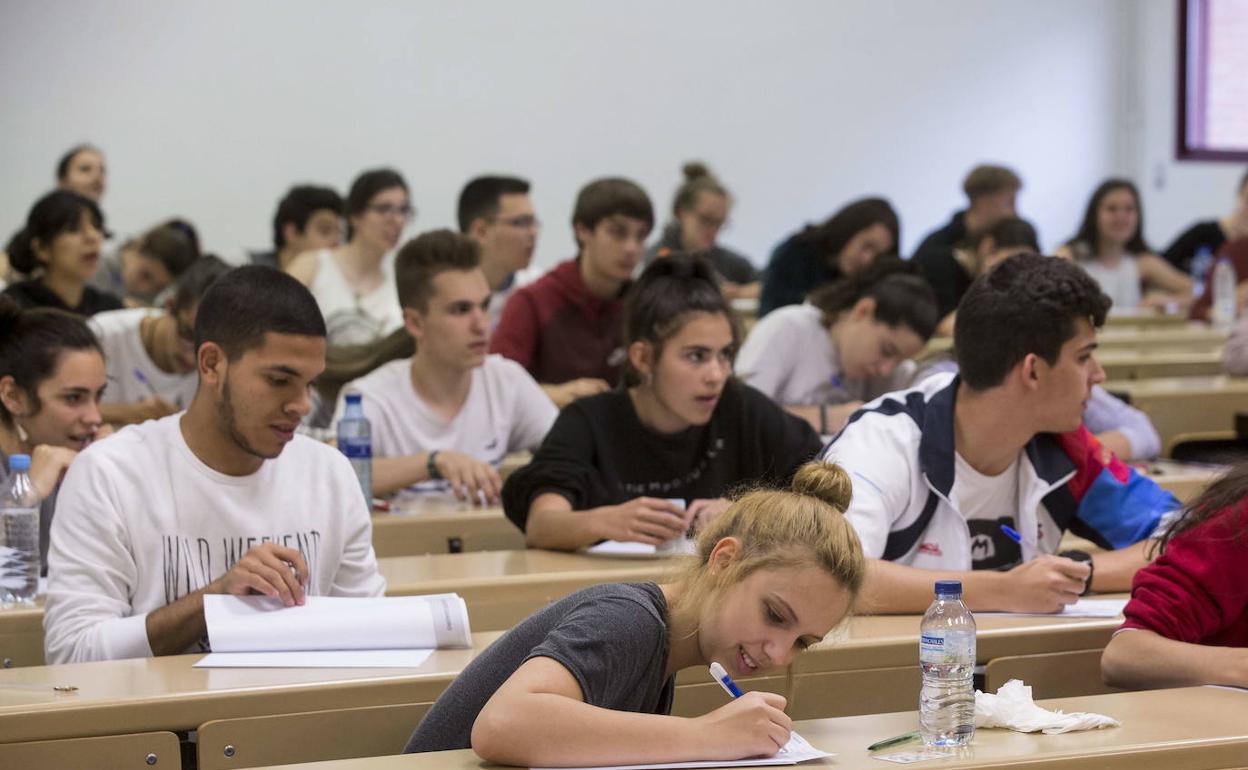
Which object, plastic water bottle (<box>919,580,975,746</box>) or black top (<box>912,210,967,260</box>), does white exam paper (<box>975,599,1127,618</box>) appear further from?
black top (<box>912,210,967,260</box>)

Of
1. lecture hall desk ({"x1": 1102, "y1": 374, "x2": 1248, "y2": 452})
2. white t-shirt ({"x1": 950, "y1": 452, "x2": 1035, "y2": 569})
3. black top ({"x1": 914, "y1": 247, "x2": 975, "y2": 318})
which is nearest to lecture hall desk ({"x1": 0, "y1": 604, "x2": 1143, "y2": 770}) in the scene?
white t-shirt ({"x1": 950, "y1": 452, "x2": 1035, "y2": 569})

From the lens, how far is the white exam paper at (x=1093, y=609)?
238cm

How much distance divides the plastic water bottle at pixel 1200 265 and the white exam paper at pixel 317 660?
692 centimetres

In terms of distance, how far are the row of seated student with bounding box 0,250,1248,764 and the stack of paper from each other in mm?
48

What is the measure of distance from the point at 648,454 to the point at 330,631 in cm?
113

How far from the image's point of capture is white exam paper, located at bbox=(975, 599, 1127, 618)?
2.38 meters

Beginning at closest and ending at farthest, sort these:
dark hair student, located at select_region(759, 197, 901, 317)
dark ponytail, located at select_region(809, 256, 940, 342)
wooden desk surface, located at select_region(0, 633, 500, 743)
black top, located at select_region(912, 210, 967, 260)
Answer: wooden desk surface, located at select_region(0, 633, 500, 743) → dark ponytail, located at select_region(809, 256, 940, 342) → dark hair student, located at select_region(759, 197, 901, 317) → black top, located at select_region(912, 210, 967, 260)

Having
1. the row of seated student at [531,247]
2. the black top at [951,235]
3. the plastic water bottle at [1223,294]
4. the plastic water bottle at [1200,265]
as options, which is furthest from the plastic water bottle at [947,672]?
the plastic water bottle at [1200,265]

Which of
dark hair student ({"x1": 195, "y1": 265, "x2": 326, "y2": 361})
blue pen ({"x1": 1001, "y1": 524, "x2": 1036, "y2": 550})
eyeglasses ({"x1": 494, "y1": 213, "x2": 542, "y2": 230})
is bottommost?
blue pen ({"x1": 1001, "y1": 524, "x2": 1036, "y2": 550})

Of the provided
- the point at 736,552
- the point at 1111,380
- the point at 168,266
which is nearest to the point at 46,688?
the point at 736,552

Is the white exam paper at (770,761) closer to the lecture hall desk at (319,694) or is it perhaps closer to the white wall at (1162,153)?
the lecture hall desk at (319,694)

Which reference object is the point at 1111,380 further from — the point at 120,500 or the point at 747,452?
the point at 120,500

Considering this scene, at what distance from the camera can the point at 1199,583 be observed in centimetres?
206

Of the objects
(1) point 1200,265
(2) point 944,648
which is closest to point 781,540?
(2) point 944,648
